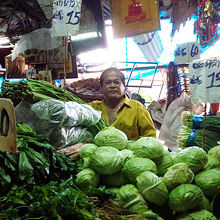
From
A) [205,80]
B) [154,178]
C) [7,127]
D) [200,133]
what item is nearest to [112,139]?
[154,178]

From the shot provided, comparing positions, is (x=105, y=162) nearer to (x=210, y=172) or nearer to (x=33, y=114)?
(x=210, y=172)

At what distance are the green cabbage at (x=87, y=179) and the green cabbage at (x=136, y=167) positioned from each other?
213 millimetres

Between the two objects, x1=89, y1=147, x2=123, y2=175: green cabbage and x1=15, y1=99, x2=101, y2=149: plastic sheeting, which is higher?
x1=15, y1=99, x2=101, y2=149: plastic sheeting

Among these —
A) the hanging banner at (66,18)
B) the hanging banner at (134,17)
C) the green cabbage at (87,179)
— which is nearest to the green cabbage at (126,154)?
the green cabbage at (87,179)

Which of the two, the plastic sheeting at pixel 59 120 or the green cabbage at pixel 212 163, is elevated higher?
→ the plastic sheeting at pixel 59 120

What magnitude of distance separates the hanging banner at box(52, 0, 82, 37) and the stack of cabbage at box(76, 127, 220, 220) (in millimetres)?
1391

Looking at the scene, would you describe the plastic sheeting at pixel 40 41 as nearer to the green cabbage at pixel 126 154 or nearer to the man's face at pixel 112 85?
the man's face at pixel 112 85

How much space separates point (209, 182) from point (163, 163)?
1.13 ft

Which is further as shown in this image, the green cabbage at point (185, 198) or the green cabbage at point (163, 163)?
the green cabbage at point (163, 163)

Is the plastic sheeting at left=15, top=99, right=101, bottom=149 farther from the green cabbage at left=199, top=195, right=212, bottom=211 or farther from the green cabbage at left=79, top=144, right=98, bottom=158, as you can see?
the green cabbage at left=199, top=195, right=212, bottom=211

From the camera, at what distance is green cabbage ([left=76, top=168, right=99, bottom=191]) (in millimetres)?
1731

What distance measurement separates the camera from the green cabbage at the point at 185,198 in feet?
5.02

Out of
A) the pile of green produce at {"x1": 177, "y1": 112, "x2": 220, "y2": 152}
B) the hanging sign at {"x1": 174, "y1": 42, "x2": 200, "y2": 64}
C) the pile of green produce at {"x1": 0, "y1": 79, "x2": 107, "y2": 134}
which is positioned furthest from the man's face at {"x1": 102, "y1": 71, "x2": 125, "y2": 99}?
the hanging sign at {"x1": 174, "y1": 42, "x2": 200, "y2": 64}

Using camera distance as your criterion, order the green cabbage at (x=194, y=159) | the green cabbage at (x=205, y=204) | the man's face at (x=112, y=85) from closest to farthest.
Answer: the green cabbage at (x=205, y=204), the green cabbage at (x=194, y=159), the man's face at (x=112, y=85)
